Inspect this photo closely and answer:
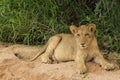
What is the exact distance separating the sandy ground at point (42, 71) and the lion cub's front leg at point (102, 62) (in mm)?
67

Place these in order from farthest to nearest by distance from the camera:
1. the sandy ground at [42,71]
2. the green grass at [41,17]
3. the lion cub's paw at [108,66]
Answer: the green grass at [41,17], the lion cub's paw at [108,66], the sandy ground at [42,71]

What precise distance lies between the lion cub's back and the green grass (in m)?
0.58

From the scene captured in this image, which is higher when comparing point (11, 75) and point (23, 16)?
point (23, 16)

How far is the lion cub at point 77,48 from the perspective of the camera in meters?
6.47

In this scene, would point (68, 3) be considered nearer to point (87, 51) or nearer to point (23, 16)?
point (23, 16)

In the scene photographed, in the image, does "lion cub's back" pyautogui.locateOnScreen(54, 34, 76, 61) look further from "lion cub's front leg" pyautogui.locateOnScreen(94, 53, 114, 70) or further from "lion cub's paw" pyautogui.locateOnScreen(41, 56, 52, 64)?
"lion cub's front leg" pyautogui.locateOnScreen(94, 53, 114, 70)

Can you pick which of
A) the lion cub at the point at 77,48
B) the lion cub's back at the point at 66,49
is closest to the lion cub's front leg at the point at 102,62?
the lion cub at the point at 77,48

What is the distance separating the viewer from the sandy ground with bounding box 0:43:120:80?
616 cm

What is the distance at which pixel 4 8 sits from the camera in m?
8.07

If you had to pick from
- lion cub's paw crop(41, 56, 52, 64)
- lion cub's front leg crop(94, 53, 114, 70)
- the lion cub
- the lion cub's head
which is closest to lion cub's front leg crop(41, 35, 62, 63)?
the lion cub

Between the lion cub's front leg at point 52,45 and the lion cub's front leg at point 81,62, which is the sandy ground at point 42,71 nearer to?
the lion cub's front leg at point 81,62

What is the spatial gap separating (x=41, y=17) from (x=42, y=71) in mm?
1772

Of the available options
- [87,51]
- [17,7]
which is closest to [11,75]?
[87,51]

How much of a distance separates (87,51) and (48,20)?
5.03 feet
